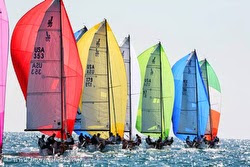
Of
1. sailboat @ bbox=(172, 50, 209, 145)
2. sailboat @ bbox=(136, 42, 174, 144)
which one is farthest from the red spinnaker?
sailboat @ bbox=(172, 50, 209, 145)

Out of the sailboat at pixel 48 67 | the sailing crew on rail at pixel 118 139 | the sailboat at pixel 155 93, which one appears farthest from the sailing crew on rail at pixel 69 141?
the sailboat at pixel 155 93

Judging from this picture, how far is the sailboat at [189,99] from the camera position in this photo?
6288 cm

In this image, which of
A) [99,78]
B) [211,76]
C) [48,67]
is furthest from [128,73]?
[48,67]

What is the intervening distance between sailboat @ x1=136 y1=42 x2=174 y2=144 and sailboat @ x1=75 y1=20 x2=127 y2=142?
1012 centimetres

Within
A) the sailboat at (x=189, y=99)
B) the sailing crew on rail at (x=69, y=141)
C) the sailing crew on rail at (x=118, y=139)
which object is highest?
the sailboat at (x=189, y=99)

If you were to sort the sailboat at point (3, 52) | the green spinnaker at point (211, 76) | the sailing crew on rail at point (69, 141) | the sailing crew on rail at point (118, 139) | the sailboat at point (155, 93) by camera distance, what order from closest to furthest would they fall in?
the sailboat at point (3, 52)
the sailing crew on rail at point (69, 141)
the sailing crew on rail at point (118, 139)
the sailboat at point (155, 93)
the green spinnaker at point (211, 76)

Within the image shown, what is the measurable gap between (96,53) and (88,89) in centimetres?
275

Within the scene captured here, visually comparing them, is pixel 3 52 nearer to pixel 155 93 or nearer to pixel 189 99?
pixel 155 93

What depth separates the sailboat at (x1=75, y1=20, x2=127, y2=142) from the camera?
49.1m

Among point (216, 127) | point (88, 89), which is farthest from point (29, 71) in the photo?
point (216, 127)

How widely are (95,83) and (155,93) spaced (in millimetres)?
13069

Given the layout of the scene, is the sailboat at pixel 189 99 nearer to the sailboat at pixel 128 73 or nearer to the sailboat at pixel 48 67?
the sailboat at pixel 128 73

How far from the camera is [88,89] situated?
4906 cm

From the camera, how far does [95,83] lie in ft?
162
